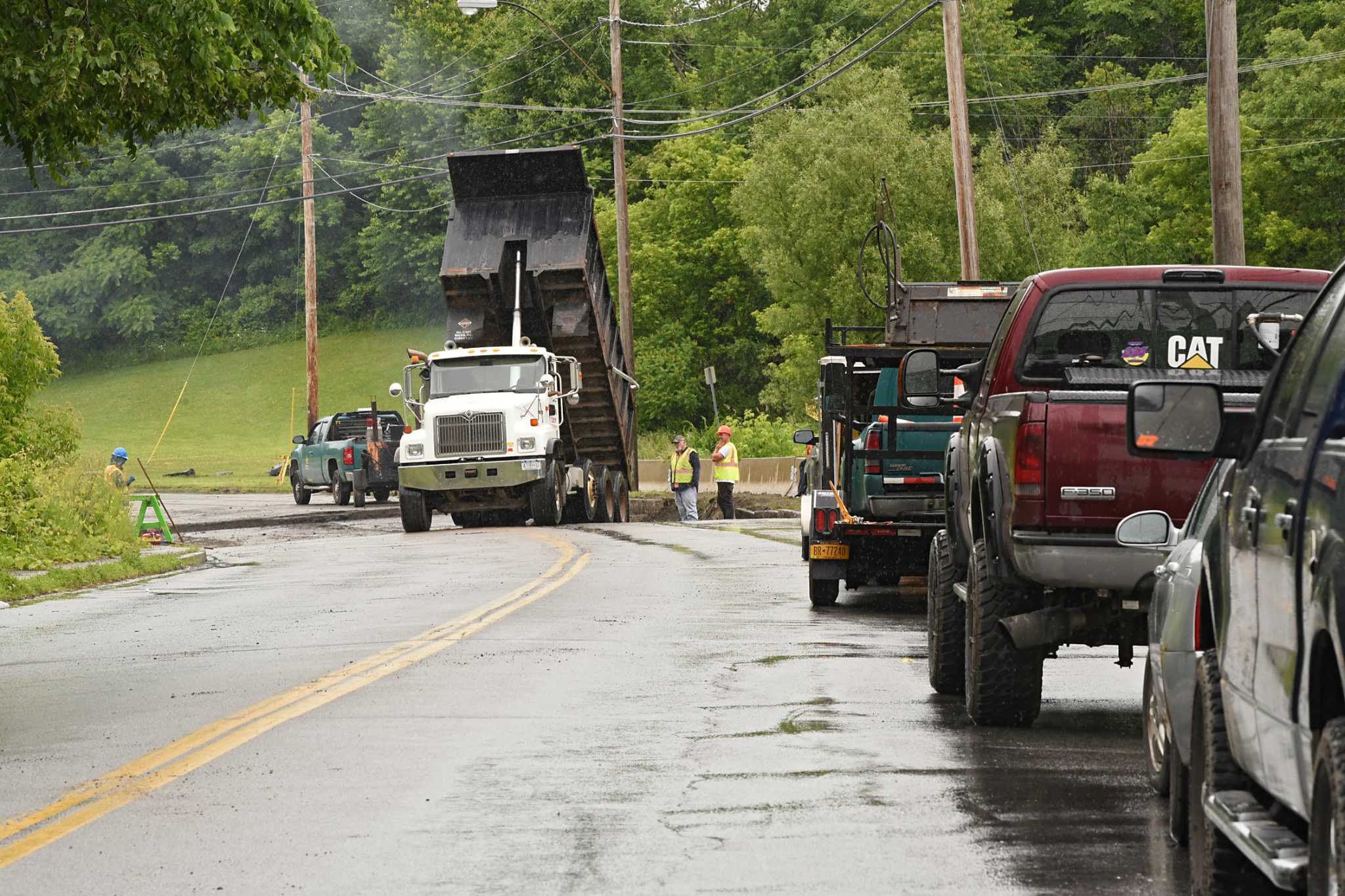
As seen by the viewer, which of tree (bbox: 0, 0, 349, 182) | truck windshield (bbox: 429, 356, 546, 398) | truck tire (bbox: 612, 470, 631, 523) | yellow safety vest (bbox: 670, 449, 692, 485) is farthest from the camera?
yellow safety vest (bbox: 670, 449, 692, 485)

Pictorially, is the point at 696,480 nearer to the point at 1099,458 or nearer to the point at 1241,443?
the point at 1099,458

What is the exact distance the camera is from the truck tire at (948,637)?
1020 centimetres

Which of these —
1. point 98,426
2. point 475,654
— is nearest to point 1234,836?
point 475,654

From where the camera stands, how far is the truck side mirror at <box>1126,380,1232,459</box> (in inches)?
207

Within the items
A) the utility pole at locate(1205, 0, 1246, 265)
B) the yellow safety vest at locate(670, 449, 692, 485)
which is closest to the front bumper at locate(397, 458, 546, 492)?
the yellow safety vest at locate(670, 449, 692, 485)

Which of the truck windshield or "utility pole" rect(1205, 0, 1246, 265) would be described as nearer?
"utility pole" rect(1205, 0, 1246, 265)

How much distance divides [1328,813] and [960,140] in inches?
1088

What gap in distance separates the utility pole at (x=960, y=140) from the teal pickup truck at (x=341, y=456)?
2053 centimetres

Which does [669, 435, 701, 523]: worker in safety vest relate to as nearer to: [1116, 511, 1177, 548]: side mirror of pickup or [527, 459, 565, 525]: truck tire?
[527, 459, 565, 525]: truck tire

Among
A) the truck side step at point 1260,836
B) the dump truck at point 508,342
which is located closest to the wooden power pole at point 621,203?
the dump truck at point 508,342

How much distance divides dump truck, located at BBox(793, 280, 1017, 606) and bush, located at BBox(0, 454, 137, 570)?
9541mm

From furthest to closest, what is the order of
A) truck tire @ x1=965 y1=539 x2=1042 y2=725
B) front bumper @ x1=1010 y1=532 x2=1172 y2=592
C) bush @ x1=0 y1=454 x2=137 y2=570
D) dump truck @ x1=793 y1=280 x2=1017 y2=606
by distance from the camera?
1. bush @ x1=0 y1=454 x2=137 y2=570
2. dump truck @ x1=793 y1=280 x2=1017 y2=606
3. truck tire @ x1=965 y1=539 x2=1042 y2=725
4. front bumper @ x1=1010 y1=532 x2=1172 y2=592

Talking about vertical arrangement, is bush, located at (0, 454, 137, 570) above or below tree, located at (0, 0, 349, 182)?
below

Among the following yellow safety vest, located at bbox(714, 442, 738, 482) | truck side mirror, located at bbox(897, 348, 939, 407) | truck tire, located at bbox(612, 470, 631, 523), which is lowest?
Result: truck tire, located at bbox(612, 470, 631, 523)
